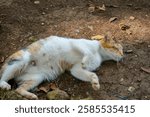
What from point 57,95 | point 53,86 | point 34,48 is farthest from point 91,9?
point 57,95

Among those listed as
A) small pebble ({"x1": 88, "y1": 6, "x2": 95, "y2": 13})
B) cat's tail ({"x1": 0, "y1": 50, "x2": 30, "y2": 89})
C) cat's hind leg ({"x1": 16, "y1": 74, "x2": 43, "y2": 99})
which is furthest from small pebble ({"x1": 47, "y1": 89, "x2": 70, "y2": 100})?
small pebble ({"x1": 88, "y1": 6, "x2": 95, "y2": 13})

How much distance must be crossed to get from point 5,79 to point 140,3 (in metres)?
2.80

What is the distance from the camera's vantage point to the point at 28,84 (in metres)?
4.99

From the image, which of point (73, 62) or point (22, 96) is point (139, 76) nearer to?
point (73, 62)

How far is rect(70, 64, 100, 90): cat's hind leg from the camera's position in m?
4.98

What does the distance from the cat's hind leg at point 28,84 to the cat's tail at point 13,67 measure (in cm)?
11

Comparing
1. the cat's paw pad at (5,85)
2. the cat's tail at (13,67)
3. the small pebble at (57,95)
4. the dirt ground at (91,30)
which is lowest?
the dirt ground at (91,30)

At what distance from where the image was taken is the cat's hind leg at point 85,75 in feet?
16.3

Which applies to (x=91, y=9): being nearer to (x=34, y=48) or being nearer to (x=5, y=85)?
(x=34, y=48)

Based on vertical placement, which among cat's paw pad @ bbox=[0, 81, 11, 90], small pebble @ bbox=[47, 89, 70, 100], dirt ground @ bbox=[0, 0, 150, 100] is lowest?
dirt ground @ bbox=[0, 0, 150, 100]

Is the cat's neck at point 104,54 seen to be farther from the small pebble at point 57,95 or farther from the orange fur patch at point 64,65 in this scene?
the small pebble at point 57,95

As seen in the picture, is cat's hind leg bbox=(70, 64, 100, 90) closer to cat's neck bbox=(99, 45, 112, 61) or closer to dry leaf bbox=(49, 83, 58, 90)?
dry leaf bbox=(49, 83, 58, 90)

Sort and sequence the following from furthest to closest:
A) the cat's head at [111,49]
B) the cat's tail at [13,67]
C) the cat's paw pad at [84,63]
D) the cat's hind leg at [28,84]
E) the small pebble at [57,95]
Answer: the cat's head at [111,49]
the cat's paw pad at [84,63]
the cat's tail at [13,67]
the cat's hind leg at [28,84]
the small pebble at [57,95]

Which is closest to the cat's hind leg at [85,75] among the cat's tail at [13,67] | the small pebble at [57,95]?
the small pebble at [57,95]
